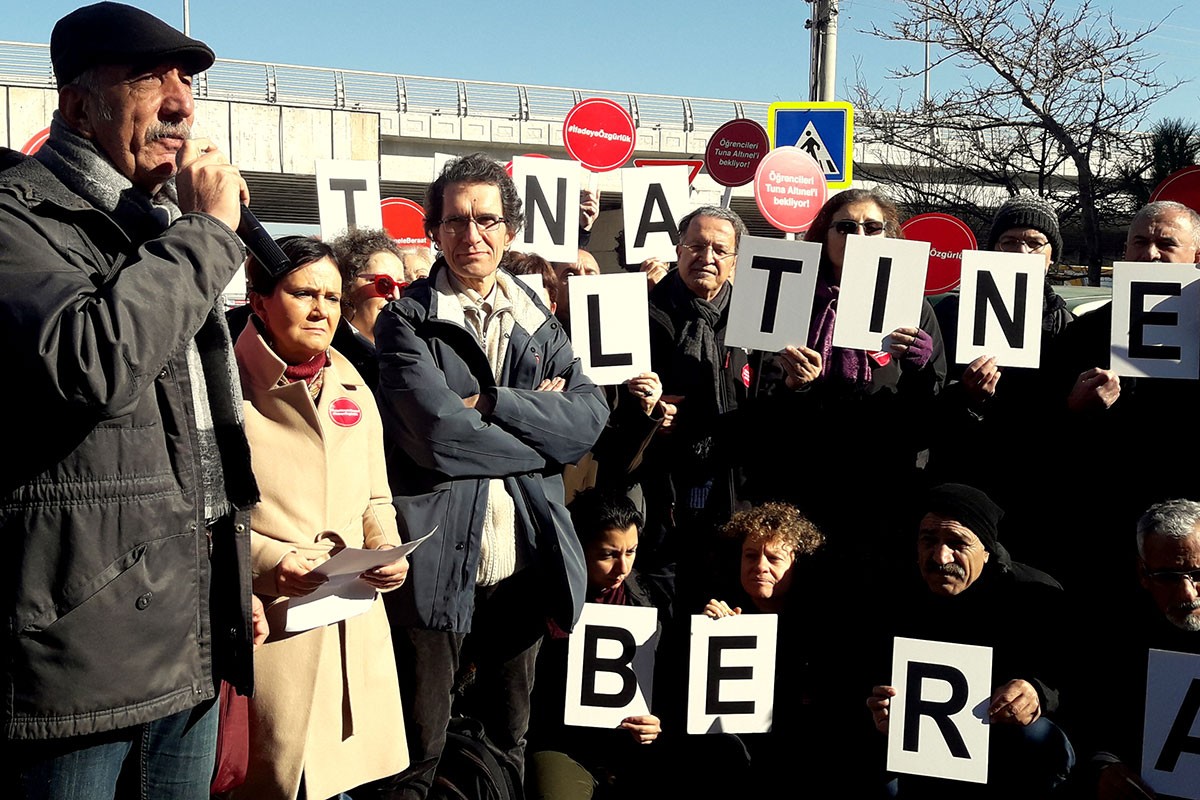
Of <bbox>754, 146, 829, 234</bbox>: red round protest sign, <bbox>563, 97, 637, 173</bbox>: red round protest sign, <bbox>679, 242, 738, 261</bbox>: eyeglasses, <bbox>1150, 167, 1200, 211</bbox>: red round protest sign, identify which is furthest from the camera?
<bbox>563, 97, 637, 173</bbox>: red round protest sign

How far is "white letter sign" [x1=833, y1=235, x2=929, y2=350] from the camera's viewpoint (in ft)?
14.4

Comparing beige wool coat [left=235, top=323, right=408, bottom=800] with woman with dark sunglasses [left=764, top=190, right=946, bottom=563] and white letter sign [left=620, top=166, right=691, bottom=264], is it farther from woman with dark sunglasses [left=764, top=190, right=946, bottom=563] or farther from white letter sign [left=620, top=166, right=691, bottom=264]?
white letter sign [left=620, top=166, right=691, bottom=264]

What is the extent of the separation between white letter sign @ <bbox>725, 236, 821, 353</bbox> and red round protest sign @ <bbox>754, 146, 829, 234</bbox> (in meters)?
4.36

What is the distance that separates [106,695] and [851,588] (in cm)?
312

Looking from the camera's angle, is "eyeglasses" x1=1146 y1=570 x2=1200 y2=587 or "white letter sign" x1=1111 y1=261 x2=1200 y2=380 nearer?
"eyeglasses" x1=1146 y1=570 x2=1200 y2=587

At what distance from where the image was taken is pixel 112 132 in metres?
2.17

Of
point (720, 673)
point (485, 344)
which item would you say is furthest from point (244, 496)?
point (720, 673)

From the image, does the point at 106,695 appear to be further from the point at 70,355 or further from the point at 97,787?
the point at 70,355

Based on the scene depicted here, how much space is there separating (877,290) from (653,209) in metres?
1.98

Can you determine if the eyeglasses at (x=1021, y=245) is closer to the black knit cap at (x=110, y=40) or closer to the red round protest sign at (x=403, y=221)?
the black knit cap at (x=110, y=40)

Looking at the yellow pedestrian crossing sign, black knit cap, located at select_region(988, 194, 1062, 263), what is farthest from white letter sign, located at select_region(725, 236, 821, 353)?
the yellow pedestrian crossing sign

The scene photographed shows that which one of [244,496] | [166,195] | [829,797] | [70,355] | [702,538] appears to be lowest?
[829,797]

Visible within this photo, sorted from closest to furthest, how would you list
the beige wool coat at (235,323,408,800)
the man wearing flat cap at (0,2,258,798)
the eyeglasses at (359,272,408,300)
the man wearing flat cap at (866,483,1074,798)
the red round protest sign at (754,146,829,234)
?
1. the man wearing flat cap at (0,2,258,798)
2. the beige wool coat at (235,323,408,800)
3. the man wearing flat cap at (866,483,1074,798)
4. the eyeglasses at (359,272,408,300)
5. the red round protest sign at (754,146,829,234)

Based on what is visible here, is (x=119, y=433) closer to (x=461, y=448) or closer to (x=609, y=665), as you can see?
(x=461, y=448)
